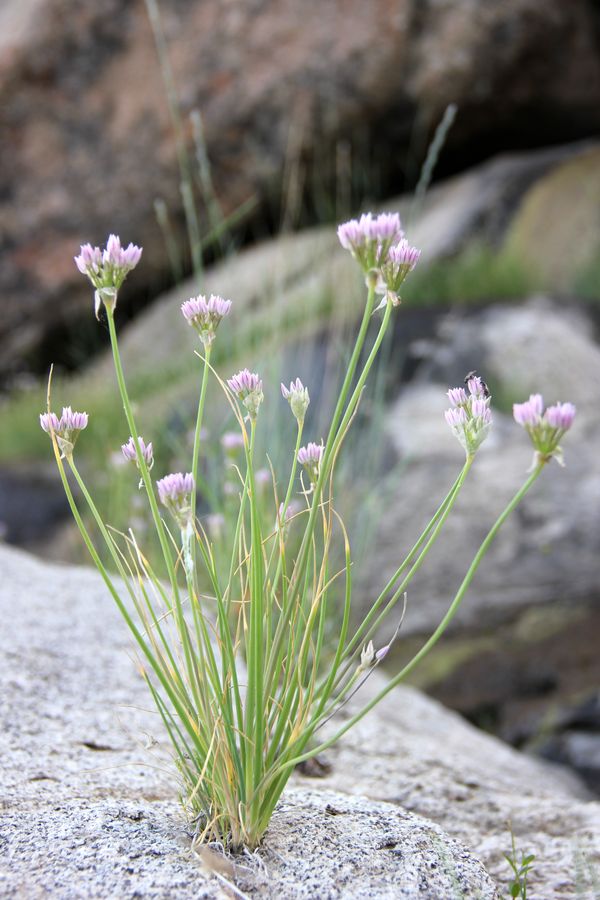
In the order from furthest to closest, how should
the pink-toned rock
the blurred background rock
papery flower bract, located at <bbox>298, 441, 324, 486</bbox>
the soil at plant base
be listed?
1. the pink-toned rock
2. the blurred background rock
3. the soil at plant base
4. papery flower bract, located at <bbox>298, 441, 324, 486</bbox>

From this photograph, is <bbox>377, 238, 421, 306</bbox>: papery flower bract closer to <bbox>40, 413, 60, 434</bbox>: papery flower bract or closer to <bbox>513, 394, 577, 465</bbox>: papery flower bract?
<bbox>513, 394, 577, 465</bbox>: papery flower bract

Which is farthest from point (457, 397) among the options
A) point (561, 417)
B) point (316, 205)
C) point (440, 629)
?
point (316, 205)

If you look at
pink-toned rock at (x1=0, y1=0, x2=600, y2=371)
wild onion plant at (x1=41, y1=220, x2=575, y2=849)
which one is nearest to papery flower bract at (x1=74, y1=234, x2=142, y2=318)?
wild onion plant at (x1=41, y1=220, x2=575, y2=849)

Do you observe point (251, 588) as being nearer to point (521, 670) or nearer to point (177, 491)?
point (177, 491)

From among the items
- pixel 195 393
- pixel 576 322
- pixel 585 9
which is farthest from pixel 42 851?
pixel 585 9

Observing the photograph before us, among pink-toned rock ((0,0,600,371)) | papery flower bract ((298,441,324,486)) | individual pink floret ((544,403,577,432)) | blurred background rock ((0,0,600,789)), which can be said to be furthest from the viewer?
pink-toned rock ((0,0,600,371))

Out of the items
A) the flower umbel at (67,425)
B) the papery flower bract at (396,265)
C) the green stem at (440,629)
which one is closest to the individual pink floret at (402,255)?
the papery flower bract at (396,265)
